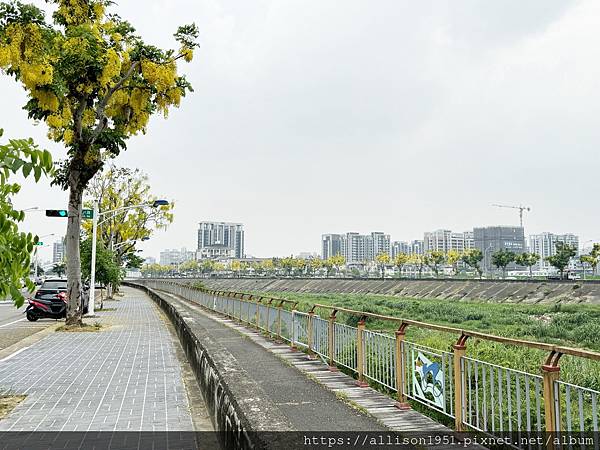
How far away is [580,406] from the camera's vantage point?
13.1 ft

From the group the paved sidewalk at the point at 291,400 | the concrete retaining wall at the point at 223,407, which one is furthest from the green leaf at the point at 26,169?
the paved sidewalk at the point at 291,400

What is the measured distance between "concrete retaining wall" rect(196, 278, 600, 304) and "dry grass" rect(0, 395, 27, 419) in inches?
2124

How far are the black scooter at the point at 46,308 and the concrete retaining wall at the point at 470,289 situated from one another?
47683 millimetres

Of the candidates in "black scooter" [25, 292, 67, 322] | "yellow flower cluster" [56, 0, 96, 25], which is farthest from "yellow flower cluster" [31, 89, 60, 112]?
"black scooter" [25, 292, 67, 322]

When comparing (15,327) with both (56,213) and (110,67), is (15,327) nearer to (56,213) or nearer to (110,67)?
(56,213)

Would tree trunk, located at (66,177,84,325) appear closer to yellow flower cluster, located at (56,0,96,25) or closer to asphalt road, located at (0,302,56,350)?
asphalt road, located at (0,302,56,350)

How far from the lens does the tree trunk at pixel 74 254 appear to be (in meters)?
18.2

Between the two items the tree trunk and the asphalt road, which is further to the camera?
the tree trunk

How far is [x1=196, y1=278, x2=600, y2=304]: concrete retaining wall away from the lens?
56491 millimetres

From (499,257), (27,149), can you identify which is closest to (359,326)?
(27,149)

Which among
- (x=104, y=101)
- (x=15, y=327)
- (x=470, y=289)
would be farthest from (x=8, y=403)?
(x=470, y=289)

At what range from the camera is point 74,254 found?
18.3 metres

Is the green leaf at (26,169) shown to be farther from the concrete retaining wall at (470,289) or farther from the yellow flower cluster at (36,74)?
the concrete retaining wall at (470,289)

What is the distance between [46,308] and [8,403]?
16280 millimetres
